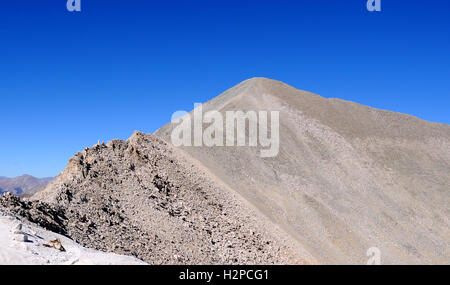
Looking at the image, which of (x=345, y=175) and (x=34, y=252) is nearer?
(x=34, y=252)

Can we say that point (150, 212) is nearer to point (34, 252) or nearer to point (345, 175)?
point (34, 252)

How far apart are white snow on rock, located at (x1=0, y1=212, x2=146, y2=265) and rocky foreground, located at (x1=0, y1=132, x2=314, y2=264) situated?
2.10 m

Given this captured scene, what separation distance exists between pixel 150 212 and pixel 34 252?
7.82 meters

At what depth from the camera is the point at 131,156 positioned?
61.8 feet

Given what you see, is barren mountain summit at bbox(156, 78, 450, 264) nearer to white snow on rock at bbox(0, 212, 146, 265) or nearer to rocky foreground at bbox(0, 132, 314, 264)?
rocky foreground at bbox(0, 132, 314, 264)

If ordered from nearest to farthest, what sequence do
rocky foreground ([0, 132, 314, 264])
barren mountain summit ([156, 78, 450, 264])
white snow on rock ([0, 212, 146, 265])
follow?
white snow on rock ([0, 212, 146, 265]), rocky foreground ([0, 132, 314, 264]), barren mountain summit ([156, 78, 450, 264])

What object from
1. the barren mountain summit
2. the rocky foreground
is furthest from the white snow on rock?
the barren mountain summit

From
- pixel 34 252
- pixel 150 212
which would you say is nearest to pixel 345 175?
pixel 150 212

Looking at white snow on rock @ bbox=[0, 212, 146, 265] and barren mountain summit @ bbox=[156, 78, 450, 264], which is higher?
barren mountain summit @ bbox=[156, 78, 450, 264]

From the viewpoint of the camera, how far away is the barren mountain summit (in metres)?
21.4

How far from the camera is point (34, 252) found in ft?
25.6

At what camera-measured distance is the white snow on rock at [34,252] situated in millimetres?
7488
